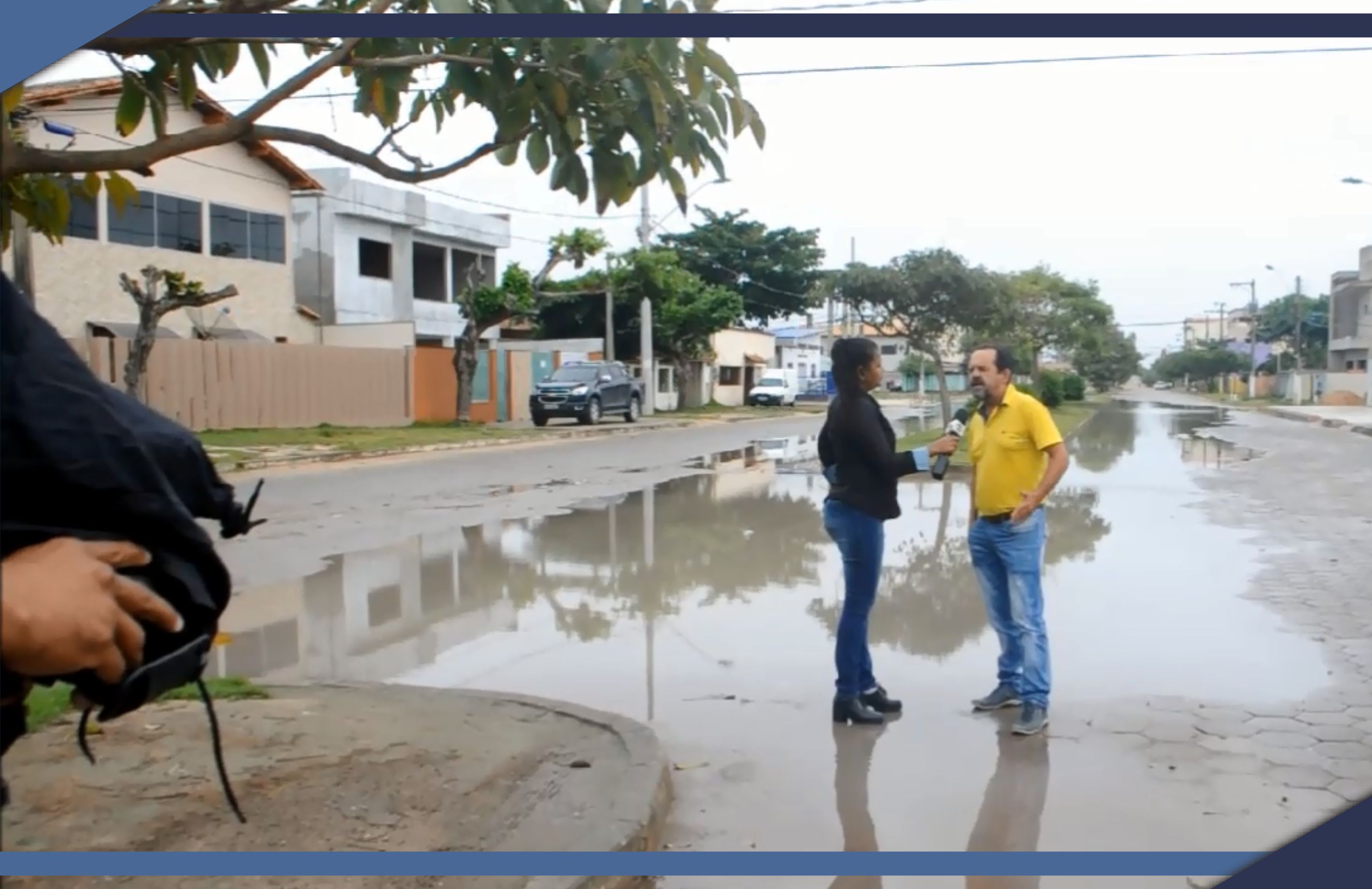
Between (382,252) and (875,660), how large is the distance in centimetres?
2675

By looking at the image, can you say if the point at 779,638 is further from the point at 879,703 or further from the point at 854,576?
the point at 854,576

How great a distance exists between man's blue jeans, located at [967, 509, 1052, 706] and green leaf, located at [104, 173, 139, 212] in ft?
11.5

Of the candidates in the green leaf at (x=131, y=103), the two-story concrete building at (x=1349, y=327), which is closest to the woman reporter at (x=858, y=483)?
the green leaf at (x=131, y=103)

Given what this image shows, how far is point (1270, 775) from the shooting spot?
457 cm

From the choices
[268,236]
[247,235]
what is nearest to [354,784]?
[247,235]

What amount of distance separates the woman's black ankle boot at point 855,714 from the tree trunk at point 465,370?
2249 centimetres

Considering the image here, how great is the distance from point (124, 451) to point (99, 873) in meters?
1.87

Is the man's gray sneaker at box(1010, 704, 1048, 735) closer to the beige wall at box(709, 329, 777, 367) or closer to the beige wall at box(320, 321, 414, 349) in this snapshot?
the beige wall at box(709, 329, 777, 367)

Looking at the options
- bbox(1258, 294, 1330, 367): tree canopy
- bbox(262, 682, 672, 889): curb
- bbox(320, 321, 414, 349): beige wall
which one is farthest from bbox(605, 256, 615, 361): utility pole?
bbox(1258, 294, 1330, 367): tree canopy

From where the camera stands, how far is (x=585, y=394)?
89.8 ft

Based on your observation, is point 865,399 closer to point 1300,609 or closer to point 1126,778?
point 1126,778

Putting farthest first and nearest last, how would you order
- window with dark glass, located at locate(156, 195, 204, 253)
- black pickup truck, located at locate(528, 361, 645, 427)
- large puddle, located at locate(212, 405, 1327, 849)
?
black pickup truck, located at locate(528, 361, 645, 427)
window with dark glass, located at locate(156, 195, 204, 253)
large puddle, located at locate(212, 405, 1327, 849)

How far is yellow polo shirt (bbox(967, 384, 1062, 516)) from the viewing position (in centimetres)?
508

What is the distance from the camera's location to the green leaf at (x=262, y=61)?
4008 mm
